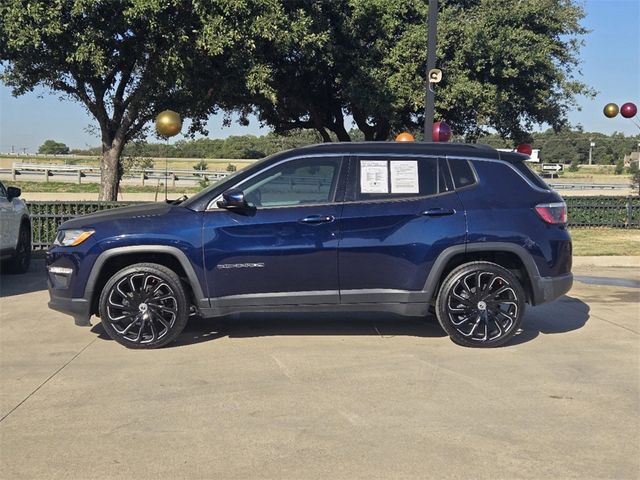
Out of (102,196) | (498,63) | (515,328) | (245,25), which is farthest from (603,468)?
(498,63)

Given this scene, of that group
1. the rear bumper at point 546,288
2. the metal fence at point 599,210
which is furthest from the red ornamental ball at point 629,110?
the rear bumper at point 546,288

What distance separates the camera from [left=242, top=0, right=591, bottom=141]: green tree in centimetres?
1527

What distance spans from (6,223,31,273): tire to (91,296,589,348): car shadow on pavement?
373cm

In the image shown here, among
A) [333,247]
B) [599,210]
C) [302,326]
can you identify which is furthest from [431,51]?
[599,210]

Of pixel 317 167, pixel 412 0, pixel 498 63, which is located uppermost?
pixel 412 0

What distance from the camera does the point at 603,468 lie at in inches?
136

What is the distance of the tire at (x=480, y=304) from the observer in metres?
5.67

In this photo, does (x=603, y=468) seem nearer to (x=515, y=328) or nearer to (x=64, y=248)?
(x=515, y=328)

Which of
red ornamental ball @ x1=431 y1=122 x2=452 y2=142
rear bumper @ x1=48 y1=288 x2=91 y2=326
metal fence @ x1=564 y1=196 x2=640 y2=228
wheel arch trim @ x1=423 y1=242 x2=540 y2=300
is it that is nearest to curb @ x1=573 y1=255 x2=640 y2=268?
red ornamental ball @ x1=431 y1=122 x2=452 y2=142

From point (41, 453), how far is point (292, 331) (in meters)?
3.02

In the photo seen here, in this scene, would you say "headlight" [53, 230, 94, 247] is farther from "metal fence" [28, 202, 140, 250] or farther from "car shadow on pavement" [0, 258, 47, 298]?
"metal fence" [28, 202, 140, 250]

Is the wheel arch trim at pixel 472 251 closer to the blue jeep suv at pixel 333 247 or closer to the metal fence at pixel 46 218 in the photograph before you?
the blue jeep suv at pixel 333 247

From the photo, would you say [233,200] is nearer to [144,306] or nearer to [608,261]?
[144,306]

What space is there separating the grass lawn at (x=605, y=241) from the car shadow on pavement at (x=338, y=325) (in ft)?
20.1
